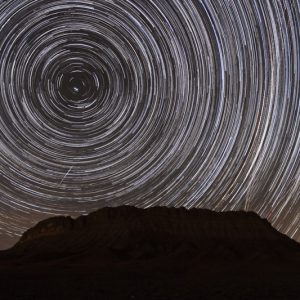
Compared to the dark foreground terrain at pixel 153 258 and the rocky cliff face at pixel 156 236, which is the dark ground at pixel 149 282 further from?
the rocky cliff face at pixel 156 236

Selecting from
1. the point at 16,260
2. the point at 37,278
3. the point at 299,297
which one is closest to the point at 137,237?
the point at 16,260

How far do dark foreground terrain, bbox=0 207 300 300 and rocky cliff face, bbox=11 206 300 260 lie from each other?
0.07m

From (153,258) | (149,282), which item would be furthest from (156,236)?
(149,282)

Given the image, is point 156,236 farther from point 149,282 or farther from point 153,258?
point 149,282

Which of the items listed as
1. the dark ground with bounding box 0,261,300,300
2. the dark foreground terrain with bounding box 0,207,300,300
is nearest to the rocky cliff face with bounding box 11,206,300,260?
the dark foreground terrain with bounding box 0,207,300,300

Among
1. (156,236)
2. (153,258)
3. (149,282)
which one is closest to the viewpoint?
(149,282)

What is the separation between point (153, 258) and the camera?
4191 centimetres

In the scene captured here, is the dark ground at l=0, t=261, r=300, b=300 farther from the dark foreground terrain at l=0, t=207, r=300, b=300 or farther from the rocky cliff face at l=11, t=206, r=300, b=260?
the rocky cliff face at l=11, t=206, r=300, b=260

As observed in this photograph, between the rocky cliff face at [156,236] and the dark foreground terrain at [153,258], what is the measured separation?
0.07 m

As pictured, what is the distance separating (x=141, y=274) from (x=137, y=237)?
15.1 meters

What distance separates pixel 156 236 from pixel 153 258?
21.7ft

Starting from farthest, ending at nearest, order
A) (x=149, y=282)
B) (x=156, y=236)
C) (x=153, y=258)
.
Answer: (x=156, y=236) < (x=153, y=258) < (x=149, y=282)

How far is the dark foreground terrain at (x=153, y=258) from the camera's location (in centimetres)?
2753

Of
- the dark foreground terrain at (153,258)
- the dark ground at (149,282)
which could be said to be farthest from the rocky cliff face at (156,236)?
the dark ground at (149,282)
